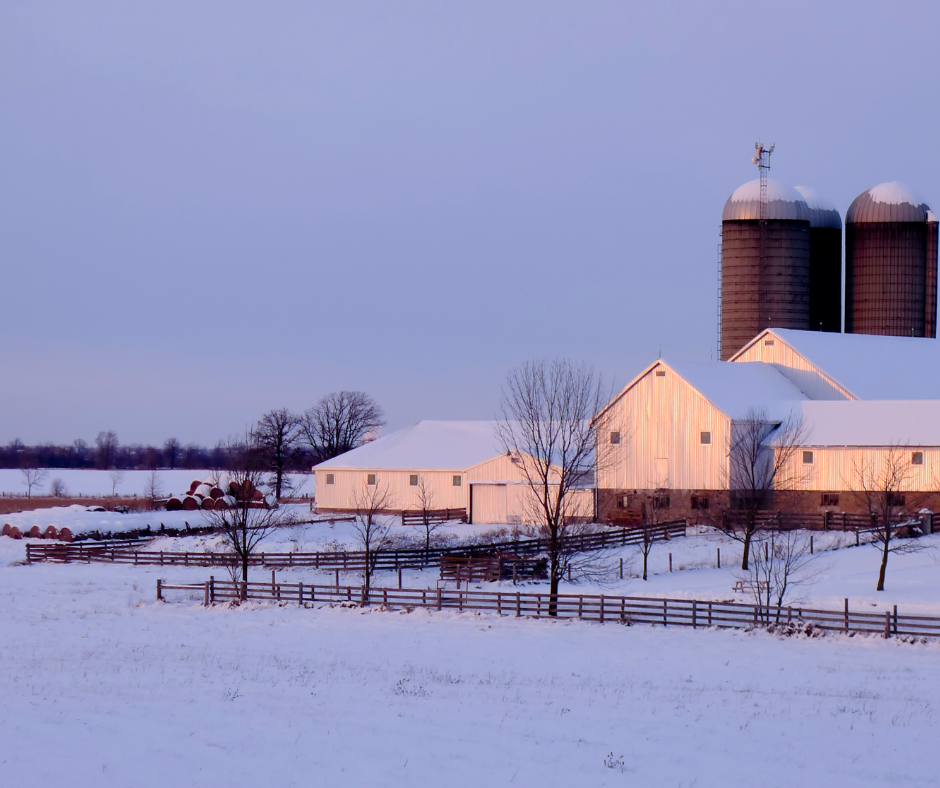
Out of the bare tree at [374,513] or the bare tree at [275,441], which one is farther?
the bare tree at [275,441]

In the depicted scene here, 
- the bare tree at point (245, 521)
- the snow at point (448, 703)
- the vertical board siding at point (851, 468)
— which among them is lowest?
the snow at point (448, 703)

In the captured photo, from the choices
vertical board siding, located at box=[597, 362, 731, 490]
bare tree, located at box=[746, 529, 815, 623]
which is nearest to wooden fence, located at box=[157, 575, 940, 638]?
bare tree, located at box=[746, 529, 815, 623]

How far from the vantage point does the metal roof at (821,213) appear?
79062 mm

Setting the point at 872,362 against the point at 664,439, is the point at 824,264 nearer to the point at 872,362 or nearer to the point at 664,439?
the point at 872,362

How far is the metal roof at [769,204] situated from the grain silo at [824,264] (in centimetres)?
216

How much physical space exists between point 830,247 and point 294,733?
6830cm

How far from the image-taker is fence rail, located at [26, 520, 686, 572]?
155 ft

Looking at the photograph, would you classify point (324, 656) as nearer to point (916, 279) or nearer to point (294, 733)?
point (294, 733)

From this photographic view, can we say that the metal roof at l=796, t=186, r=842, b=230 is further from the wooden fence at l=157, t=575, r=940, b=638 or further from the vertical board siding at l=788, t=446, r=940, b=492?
the wooden fence at l=157, t=575, r=940, b=638

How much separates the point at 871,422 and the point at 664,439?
33.4 feet

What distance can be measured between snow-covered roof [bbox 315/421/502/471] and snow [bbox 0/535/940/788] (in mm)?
34415

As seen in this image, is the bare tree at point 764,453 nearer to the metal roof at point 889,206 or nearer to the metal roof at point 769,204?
the metal roof at point 769,204

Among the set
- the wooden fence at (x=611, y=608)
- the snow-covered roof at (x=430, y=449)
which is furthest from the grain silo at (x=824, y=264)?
the wooden fence at (x=611, y=608)

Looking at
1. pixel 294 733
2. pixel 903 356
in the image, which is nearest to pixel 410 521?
pixel 903 356
